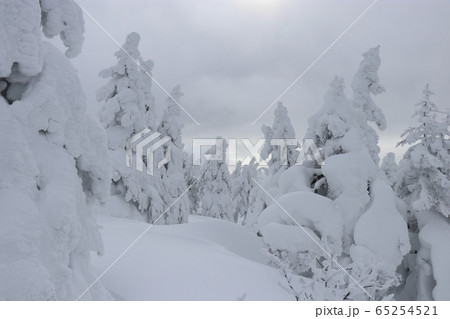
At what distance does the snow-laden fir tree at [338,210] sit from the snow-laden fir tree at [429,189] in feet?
3.50

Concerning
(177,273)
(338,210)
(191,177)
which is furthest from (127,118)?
(191,177)

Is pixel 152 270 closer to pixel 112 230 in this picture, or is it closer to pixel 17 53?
pixel 112 230

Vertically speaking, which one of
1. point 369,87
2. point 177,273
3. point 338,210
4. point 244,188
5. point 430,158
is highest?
point 369,87

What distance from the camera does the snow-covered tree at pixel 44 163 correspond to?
402 centimetres

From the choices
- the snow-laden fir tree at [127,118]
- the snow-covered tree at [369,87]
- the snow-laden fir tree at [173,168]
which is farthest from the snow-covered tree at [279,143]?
the snow-laden fir tree at [127,118]

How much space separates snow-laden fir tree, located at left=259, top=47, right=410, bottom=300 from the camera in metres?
13.2

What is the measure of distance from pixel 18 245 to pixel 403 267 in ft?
49.8

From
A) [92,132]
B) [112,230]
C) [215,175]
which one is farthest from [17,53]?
[215,175]

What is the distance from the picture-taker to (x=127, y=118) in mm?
21328

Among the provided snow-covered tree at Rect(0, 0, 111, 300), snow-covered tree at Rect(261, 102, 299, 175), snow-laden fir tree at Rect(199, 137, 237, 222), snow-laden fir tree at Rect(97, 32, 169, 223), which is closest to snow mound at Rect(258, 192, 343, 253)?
snow-covered tree at Rect(0, 0, 111, 300)

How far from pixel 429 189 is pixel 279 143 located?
13.5 m

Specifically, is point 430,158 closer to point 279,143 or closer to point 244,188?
point 279,143

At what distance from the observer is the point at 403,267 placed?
15.5 m

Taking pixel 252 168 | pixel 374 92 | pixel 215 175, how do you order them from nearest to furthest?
pixel 374 92, pixel 215 175, pixel 252 168
